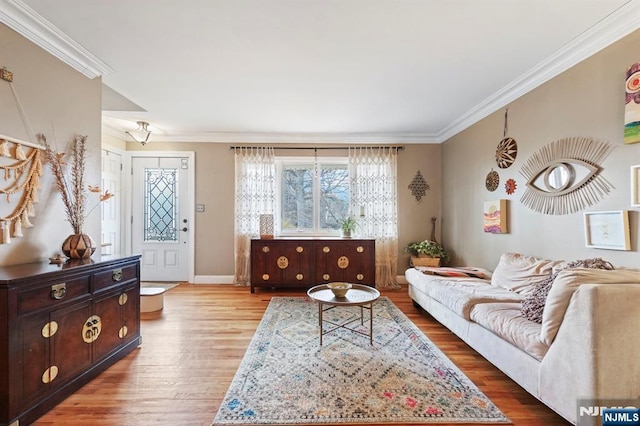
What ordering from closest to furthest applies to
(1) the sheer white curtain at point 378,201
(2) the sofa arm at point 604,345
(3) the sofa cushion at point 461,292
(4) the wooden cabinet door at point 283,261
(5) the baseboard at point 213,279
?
(2) the sofa arm at point 604,345
(3) the sofa cushion at point 461,292
(4) the wooden cabinet door at point 283,261
(1) the sheer white curtain at point 378,201
(5) the baseboard at point 213,279

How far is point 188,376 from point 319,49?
2.69 meters

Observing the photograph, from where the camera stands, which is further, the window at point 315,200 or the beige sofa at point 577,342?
the window at point 315,200

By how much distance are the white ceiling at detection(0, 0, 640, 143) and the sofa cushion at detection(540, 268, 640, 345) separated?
171cm

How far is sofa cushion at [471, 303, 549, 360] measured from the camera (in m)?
1.69

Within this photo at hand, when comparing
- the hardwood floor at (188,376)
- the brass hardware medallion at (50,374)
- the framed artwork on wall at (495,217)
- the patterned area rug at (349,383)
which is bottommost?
the hardwood floor at (188,376)

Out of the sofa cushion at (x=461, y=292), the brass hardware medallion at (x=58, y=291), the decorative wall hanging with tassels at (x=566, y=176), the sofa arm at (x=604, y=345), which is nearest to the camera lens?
the sofa arm at (x=604, y=345)

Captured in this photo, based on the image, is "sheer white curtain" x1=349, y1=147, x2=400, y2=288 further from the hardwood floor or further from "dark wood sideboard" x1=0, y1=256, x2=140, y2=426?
"dark wood sideboard" x1=0, y1=256, x2=140, y2=426

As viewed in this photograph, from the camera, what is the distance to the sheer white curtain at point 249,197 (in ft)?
15.4

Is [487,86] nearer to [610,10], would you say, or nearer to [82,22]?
[610,10]

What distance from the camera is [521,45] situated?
232cm

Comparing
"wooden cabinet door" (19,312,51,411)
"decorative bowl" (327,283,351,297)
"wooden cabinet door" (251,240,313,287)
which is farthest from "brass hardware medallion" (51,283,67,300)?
"wooden cabinet door" (251,240,313,287)

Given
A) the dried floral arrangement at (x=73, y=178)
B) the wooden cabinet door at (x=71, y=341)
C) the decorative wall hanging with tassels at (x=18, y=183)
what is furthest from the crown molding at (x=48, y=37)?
the wooden cabinet door at (x=71, y=341)

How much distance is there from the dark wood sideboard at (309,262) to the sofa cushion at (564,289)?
2.71m

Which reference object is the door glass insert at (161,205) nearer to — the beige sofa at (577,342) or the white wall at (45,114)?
the white wall at (45,114)
